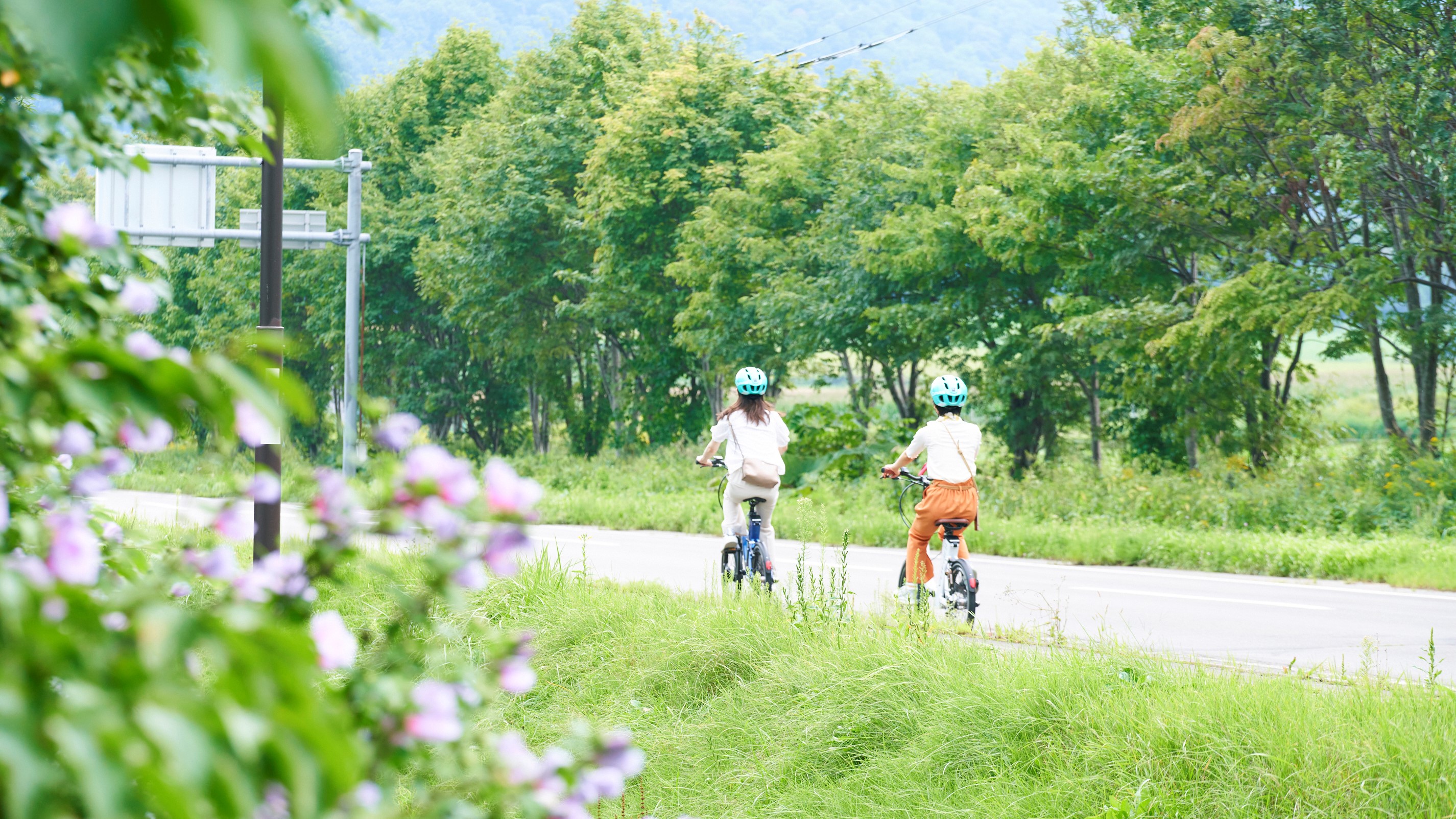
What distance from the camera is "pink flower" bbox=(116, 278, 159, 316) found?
164 centimetres

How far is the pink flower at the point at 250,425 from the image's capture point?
108cm

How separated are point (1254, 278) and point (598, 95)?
2026cm

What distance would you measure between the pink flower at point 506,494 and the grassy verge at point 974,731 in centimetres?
337

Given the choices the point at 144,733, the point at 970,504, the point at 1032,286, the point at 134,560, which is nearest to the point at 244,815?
the point at 144,733

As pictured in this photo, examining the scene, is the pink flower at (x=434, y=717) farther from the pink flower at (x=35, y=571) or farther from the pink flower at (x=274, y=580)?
the pink flower at (x=35, y=571)

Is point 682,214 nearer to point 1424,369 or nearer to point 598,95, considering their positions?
point 598,95

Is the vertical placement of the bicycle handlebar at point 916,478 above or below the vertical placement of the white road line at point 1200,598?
above

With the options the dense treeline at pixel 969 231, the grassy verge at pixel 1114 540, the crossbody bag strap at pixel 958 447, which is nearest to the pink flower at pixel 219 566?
the grassy verge at pixel 1114 540

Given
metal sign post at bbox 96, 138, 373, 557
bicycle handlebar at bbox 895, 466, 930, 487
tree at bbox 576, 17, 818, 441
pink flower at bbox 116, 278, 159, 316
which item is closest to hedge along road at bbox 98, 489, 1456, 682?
bicycle handlebar at bbox 895, 466, 930, 487

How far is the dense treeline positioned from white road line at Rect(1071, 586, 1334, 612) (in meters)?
5.62

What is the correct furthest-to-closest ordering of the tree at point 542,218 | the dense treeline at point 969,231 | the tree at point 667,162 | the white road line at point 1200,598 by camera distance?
1. the tree at point 542,218
2. the tree at point 667,162
3. the dense treeline at point 969,231
4. the white road line at point 1200,598

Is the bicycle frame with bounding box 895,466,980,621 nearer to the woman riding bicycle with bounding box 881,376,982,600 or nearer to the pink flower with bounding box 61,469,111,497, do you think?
the woman riding bicycle with bounding box 881,376,982,600

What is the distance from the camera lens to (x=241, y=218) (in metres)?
17.7

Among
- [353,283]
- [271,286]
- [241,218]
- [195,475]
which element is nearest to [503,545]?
[195,475]
